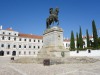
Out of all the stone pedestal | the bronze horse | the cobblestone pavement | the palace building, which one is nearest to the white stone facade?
the palace building

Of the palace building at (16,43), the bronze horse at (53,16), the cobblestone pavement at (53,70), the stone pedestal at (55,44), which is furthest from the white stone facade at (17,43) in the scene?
the cobblestone pavement at (53,70)

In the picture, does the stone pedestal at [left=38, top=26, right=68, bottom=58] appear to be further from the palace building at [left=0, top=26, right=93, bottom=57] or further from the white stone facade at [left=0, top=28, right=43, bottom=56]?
the white stone facade at [left=0, top=28, right=43, bottom=56]

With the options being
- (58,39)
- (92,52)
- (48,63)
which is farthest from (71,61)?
(92,52)

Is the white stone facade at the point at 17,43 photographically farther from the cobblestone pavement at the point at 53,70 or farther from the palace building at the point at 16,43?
the cobblestone pavement at the point at 53,70

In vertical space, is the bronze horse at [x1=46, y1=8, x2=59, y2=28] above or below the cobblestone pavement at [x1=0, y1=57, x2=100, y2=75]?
above

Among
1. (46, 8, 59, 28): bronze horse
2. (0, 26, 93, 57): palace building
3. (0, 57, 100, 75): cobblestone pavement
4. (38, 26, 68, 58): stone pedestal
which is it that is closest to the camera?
(0, 57, 100, 75): cobblestone pavement

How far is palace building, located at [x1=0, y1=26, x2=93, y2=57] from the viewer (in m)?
59.9

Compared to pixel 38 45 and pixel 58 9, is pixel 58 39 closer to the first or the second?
pixel 58 9

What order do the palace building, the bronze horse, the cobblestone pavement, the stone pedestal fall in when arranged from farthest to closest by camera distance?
the palace building, the bronze horse, the stone pedestal, the cobblestone pavement

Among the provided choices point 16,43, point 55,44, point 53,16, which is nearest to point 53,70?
point 55,44

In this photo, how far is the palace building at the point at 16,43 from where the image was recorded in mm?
59938

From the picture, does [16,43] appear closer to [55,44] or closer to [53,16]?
[53,16]

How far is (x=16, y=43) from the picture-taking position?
62.7 meters

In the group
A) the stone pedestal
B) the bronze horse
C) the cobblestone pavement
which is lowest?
the cobblestone pavement
